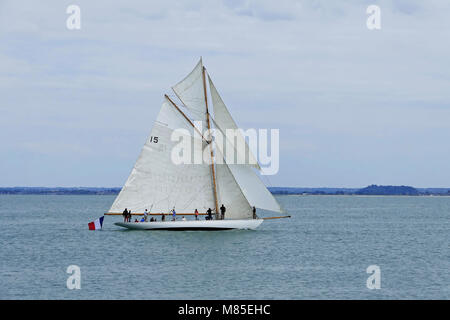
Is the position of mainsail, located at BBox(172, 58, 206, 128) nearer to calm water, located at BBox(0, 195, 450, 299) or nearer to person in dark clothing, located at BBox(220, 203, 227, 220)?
person in dark clothing, located at BBox(220, 203, 227, 220)

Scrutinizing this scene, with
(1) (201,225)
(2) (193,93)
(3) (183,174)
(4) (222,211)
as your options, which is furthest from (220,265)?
(2) (193,93)

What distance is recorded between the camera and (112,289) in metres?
35.1

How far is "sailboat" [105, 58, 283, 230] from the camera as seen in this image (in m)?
56.7

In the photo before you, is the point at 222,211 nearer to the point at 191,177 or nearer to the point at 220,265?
the point at 191,177

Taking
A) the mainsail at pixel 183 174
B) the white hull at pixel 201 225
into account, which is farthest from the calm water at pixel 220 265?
the mainsail at pixel 183 174

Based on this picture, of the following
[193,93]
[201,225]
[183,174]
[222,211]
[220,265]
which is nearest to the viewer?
[220,265]

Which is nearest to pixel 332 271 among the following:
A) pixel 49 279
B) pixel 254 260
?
pixel 254 260

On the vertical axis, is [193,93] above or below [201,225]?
Result: above

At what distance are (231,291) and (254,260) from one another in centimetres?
1099

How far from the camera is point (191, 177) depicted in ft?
190

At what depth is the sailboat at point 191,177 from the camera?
56656 mm

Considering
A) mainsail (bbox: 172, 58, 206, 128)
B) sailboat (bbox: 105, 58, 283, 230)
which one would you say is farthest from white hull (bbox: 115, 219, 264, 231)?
mainsail (bbox: 172, 58, 206, 128)

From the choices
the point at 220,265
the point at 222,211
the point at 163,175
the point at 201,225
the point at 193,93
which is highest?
the point at 193,93

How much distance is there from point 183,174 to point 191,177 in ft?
2.32
